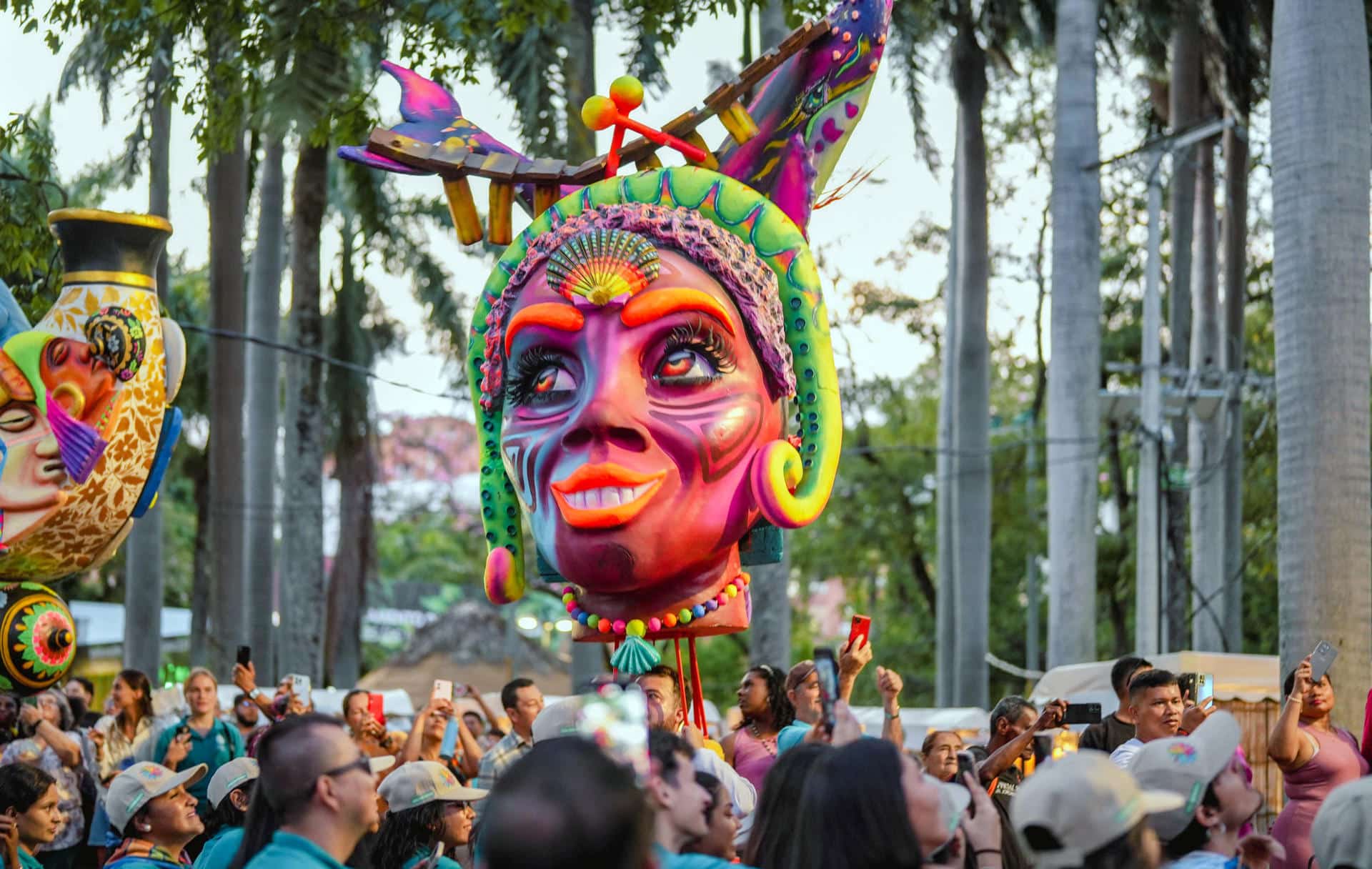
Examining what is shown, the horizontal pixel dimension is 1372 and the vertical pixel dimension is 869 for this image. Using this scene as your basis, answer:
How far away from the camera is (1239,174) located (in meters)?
23.1

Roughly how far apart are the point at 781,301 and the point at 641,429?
92cm

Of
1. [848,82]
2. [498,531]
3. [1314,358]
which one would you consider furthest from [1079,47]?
[498,531]

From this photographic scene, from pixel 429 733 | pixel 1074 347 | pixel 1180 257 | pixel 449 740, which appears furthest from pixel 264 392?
pixel 429 733

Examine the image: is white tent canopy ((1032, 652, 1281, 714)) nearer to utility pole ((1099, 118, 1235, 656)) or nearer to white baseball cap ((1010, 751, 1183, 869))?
utility pole ((1099, 118, 1235, 656))

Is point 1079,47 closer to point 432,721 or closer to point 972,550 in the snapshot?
point 972,550

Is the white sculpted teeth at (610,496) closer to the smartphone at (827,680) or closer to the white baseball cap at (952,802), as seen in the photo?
the smartphone at (827,680)

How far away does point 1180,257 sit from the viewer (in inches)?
890

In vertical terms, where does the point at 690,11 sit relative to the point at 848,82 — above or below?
above

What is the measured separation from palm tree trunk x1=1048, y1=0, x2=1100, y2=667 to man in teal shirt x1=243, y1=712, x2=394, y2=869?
43.7ft

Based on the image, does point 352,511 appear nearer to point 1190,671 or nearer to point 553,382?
point 1190,671

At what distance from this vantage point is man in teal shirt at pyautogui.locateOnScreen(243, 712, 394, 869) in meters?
4.11

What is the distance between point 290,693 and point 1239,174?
1786cm

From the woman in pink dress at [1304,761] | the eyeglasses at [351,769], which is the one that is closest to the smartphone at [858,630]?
the woman in pink dress at [1304,761]

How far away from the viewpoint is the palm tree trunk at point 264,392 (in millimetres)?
18844
